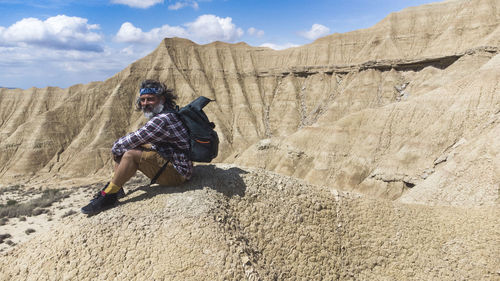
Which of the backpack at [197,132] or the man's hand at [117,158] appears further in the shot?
the backpack at [197,132]

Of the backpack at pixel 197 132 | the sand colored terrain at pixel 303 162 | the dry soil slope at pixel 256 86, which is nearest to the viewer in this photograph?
the sand colored terrain at pixel 303 162

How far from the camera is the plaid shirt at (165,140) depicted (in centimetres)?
441

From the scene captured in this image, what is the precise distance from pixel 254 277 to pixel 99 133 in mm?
48780

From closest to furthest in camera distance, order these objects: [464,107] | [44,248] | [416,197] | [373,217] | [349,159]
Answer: [44,248] → [373,217] → [416,197] → [464,107] → [349,159]

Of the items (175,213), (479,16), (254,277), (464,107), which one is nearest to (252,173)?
(175,213)

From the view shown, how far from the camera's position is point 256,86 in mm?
56500

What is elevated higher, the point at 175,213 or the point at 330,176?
the point at 175,213

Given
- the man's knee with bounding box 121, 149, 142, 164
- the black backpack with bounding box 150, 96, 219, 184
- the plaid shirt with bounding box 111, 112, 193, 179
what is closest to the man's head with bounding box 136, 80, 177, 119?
the plaid shirt with bounding box 111, 112, 193, 179

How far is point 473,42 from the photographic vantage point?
129 ft

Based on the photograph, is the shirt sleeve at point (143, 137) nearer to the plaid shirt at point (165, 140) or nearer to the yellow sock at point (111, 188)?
the plaid shirt at point (165, 140)

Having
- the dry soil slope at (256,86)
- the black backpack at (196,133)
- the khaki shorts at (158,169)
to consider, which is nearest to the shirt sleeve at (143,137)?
the khaki shorts at (158,169)

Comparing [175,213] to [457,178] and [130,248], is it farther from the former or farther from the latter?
[457,178]

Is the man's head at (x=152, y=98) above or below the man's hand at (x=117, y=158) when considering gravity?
above

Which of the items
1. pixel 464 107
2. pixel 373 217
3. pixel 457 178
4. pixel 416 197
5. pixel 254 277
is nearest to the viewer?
pixel 254 277
